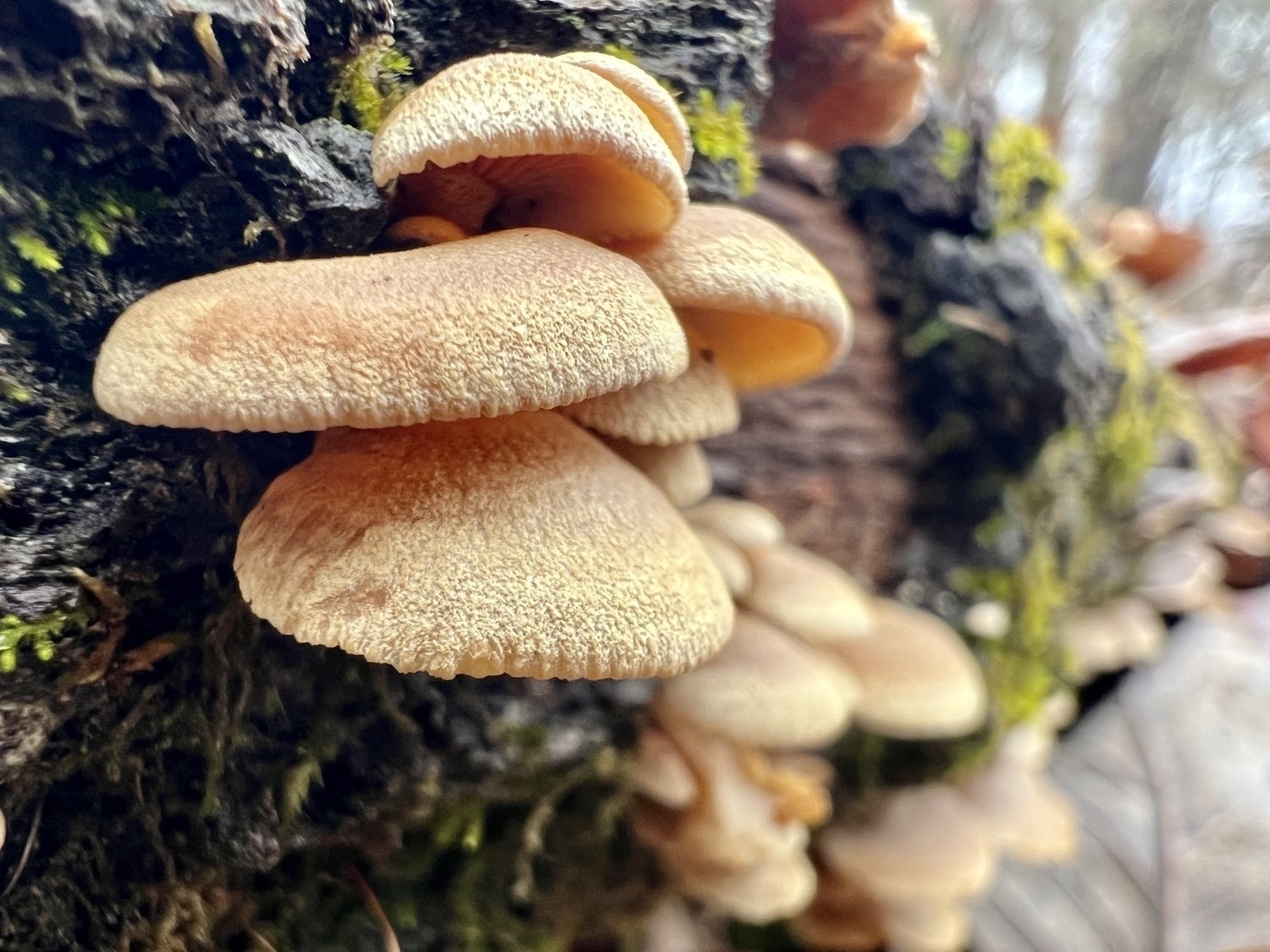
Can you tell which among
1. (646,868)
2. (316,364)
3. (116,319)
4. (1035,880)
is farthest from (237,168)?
(1035,880)

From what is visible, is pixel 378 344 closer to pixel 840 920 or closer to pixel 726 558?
pixel 726 558

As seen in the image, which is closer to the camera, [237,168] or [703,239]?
[237,168]

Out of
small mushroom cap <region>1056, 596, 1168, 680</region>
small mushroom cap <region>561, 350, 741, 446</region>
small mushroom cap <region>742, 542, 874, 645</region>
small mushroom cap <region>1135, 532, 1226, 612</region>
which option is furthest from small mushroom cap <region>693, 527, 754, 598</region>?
small mushroom cap <region>1135, 532, 1226, 612</region>

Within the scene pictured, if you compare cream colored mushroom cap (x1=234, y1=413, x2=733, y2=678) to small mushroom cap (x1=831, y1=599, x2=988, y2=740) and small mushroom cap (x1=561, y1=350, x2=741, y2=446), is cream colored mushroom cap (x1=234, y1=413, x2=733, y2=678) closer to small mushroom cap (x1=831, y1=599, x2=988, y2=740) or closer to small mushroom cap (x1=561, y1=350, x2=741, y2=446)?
small mushroom cap (x1=561, y1=350, x2=741, y2=446)

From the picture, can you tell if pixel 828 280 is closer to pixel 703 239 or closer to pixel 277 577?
pixel 703 239

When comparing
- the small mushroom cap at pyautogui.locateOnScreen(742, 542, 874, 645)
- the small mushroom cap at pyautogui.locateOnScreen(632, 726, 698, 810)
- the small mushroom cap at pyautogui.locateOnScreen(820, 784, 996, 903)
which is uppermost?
the small mushroom cap at pyautogui.locateOnScreen(742, 542, 874, 645)

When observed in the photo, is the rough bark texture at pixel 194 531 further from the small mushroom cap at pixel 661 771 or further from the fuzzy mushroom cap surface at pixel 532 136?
the small mushroom cap at pixel 661 771

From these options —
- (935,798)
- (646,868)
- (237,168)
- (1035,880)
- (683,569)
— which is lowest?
A: (1035,880)
